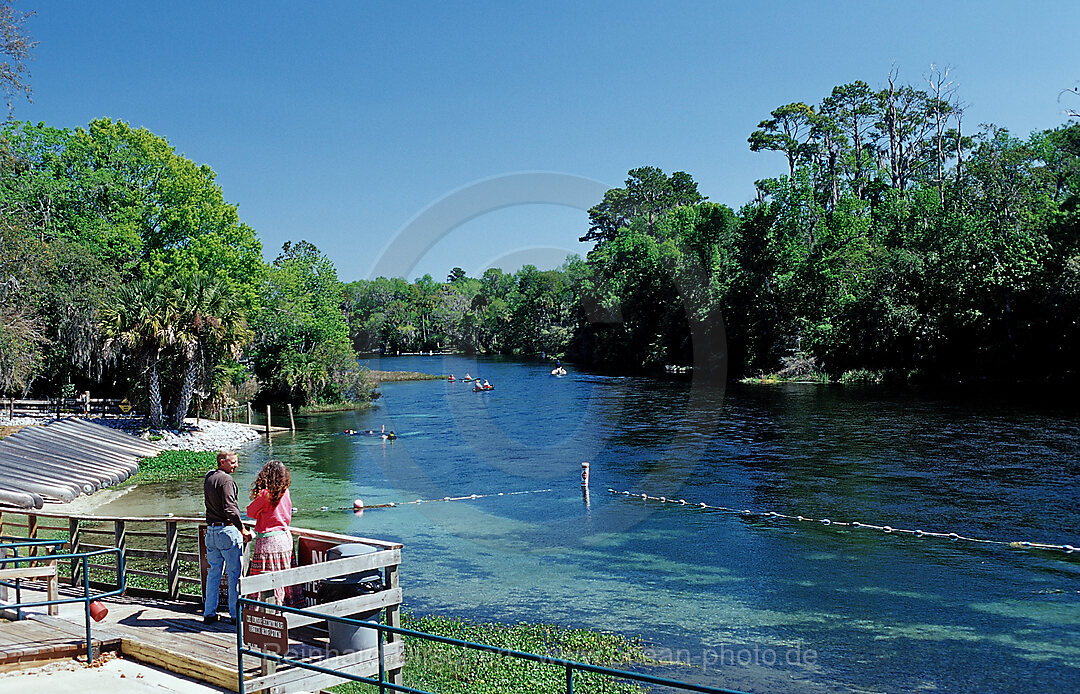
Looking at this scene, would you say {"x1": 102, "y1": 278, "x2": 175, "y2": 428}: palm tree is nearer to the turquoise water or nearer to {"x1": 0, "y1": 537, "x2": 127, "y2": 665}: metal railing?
the turquoise water

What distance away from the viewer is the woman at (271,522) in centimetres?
A: 923

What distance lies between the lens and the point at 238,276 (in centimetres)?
5131

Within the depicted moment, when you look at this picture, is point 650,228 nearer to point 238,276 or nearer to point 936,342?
point 936,342

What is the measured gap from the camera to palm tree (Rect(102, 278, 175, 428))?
37.8 m

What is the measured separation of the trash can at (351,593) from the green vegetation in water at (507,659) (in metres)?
3.10

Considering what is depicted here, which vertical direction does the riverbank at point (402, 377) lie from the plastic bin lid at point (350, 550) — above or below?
above

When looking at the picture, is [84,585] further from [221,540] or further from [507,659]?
[507,659]

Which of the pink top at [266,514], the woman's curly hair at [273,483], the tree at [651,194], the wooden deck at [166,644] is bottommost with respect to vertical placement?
the wooden deck at [166,644]

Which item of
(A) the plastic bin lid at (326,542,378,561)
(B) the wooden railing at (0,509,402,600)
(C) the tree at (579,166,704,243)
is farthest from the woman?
(C) the tree at (579,166,704,243)

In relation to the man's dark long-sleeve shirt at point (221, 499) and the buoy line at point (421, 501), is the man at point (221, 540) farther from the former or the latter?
the buoy line at point (421, 501)

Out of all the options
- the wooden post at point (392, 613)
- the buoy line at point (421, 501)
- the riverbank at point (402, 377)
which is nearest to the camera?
the wooden post at point (392, 613)

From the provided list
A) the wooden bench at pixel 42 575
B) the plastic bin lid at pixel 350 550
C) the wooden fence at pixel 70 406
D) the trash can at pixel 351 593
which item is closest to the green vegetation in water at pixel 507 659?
the trash can at pixel 351 593

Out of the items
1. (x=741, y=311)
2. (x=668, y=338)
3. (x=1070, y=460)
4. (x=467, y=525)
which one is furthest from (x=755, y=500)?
(x=668, y=338)

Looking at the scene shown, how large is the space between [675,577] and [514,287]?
11674 centimetres
